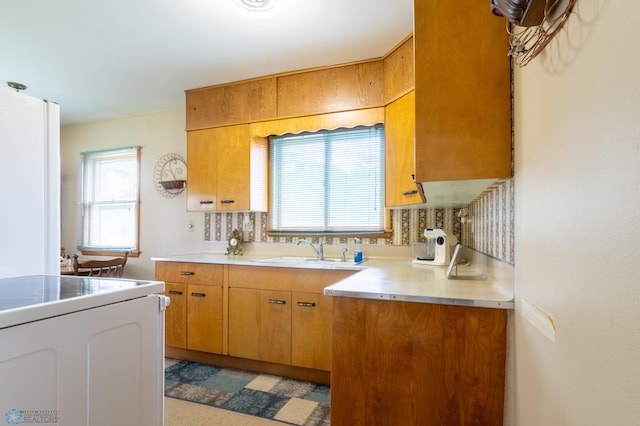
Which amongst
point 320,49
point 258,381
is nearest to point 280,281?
point 258,381

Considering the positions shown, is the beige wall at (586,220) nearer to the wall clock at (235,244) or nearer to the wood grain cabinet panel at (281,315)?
the wood grain cabinet panel at (281,315)

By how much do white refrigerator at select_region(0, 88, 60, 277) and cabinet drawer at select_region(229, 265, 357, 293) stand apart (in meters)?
1.28

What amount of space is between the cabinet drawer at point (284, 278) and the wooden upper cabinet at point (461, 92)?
1.24 m

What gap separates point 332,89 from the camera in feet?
8.46

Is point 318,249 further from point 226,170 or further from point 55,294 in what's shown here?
point 55,294

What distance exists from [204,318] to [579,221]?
2.64 meters

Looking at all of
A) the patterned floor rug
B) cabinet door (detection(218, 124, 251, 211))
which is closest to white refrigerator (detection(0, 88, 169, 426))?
the patterned floor rug

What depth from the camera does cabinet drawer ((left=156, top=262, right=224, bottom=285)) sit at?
2.61 meters

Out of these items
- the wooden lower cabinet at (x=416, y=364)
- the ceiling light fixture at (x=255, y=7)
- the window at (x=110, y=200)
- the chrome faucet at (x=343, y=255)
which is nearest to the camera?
the wooden lower cabinet at (x=416, y=364)

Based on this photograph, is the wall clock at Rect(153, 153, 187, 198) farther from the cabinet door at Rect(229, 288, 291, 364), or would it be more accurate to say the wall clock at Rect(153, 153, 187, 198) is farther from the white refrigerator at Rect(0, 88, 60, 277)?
the white refrigerator at Rect(0, 88, 60, 277)

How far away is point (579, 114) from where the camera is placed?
61 cm

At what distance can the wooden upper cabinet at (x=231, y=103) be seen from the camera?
9.10ft

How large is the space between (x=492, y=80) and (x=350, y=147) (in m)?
1.71

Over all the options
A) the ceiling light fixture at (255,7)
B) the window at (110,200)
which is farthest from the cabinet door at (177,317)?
the ceiling light fixture at (255,7)
